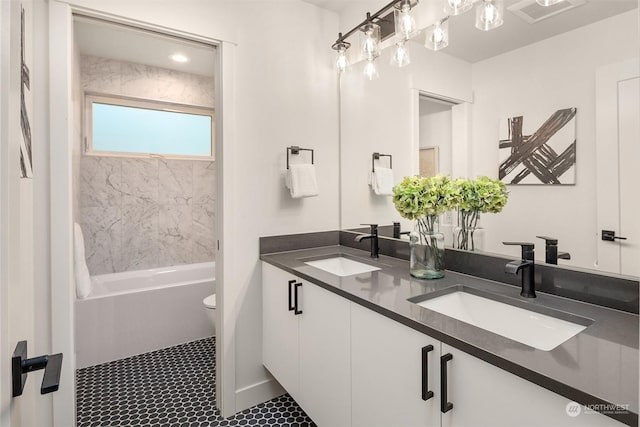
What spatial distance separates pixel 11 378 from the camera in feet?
1.79

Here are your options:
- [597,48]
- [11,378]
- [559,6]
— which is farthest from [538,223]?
[11,378]

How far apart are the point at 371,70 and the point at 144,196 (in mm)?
2494

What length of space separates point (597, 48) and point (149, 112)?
354 centimetres

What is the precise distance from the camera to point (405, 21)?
1.67 m

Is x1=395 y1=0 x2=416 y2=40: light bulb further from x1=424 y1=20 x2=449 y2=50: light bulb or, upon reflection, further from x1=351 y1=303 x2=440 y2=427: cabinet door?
x1=351 y1=303 x2=440 y2=427: cabinet door

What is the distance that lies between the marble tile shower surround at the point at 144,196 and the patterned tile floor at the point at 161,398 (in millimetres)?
1122

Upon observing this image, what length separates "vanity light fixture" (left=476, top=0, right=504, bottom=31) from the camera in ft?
4.48

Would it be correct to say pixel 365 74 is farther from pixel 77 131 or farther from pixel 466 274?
pixel 77 131

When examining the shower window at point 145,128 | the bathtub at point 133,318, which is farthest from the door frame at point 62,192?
the shower window at point 145,128

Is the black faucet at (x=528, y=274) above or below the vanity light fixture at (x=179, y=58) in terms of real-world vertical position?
below

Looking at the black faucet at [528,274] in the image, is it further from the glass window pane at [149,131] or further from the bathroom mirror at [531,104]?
the glass window pane at [149,131]

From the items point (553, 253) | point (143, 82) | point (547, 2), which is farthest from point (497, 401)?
point (143, 82)

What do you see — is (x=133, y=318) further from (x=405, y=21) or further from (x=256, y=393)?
(x=405, y=21)

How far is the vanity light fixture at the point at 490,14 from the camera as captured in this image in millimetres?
1364
